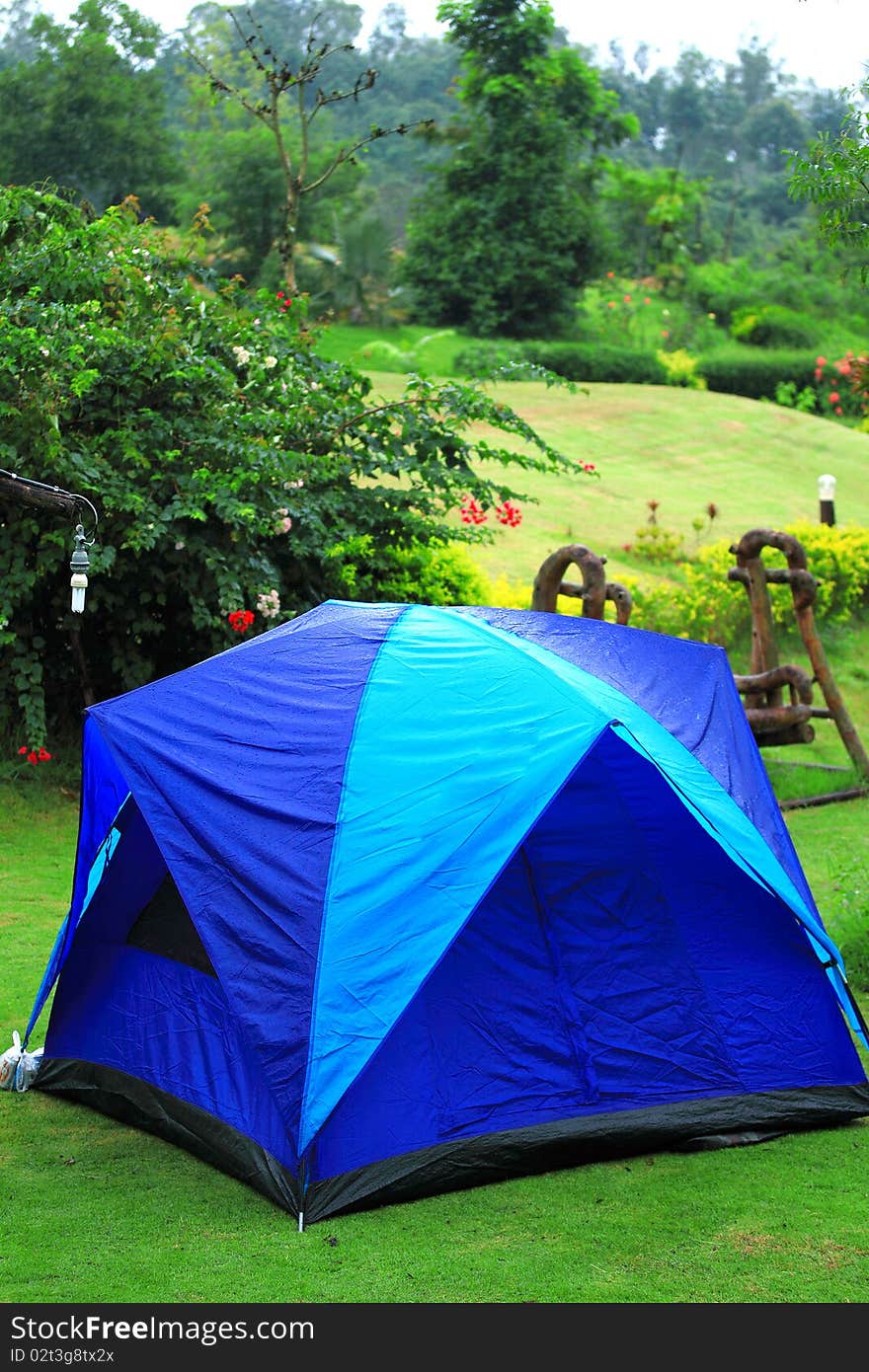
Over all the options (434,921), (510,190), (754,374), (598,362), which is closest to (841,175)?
(434,921)

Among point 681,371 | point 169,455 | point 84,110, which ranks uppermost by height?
point 84,110

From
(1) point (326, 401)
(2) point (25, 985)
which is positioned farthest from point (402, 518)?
(2) point (25, 985)

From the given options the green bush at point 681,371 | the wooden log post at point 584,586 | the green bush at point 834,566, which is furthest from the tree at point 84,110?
the wooden log post at point 584,586

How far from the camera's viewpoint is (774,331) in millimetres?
27656

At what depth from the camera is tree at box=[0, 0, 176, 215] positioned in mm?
25547

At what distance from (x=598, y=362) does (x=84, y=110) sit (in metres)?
10.8

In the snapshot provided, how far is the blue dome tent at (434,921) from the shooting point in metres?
3.82

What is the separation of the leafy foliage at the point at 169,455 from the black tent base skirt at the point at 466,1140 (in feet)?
11.0

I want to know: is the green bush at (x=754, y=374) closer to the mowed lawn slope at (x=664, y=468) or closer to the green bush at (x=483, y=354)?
the mowed lawn slope at (x=664, y=468)

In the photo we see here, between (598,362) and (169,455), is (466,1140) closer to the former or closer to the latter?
(169,455)

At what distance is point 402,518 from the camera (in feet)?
28.7

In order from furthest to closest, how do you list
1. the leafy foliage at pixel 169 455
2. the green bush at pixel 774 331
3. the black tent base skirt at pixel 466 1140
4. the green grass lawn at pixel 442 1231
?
the green bush at pixel 774 331 → the leafy foliage at pixel 169 455 → the black tent base skirt at pixel 466 1140 → the green grass lawn at pixel 442 1231

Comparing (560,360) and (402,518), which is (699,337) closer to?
(560,360)

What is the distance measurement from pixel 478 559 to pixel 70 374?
5.87 metres
